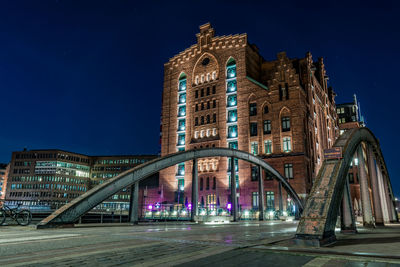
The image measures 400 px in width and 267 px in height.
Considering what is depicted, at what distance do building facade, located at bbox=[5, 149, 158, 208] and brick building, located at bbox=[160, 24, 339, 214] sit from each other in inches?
2145

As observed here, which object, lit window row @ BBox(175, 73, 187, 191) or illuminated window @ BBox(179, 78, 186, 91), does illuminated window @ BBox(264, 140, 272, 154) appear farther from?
illuminated window @ BBox(179, 78, 186, 91)

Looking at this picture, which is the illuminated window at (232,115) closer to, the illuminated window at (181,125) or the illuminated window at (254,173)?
the illuminated window at (254,173)

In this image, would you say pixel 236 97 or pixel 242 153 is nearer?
pixel 242 153

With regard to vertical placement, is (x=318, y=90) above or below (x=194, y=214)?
above

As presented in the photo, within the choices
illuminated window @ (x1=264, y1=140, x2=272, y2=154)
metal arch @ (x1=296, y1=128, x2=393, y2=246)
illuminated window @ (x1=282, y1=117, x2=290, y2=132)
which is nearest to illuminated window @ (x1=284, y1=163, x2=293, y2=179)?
illuminated window @ (x1=264, y1=140, x2=272, y2=154)

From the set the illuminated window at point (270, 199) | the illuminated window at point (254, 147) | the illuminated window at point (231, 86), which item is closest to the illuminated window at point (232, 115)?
the illuminated window at point (231, 86)

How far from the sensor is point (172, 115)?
205 ft

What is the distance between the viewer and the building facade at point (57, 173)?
108m

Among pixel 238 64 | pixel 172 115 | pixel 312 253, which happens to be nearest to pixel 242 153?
pixel 312 253

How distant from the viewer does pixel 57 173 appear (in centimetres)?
10875

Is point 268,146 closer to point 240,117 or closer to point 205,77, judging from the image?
point 240,117

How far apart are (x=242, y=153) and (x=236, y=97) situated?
31907 mm

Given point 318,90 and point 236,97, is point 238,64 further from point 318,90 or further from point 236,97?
point 318,90

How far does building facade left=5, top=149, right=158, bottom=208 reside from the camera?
356ft
